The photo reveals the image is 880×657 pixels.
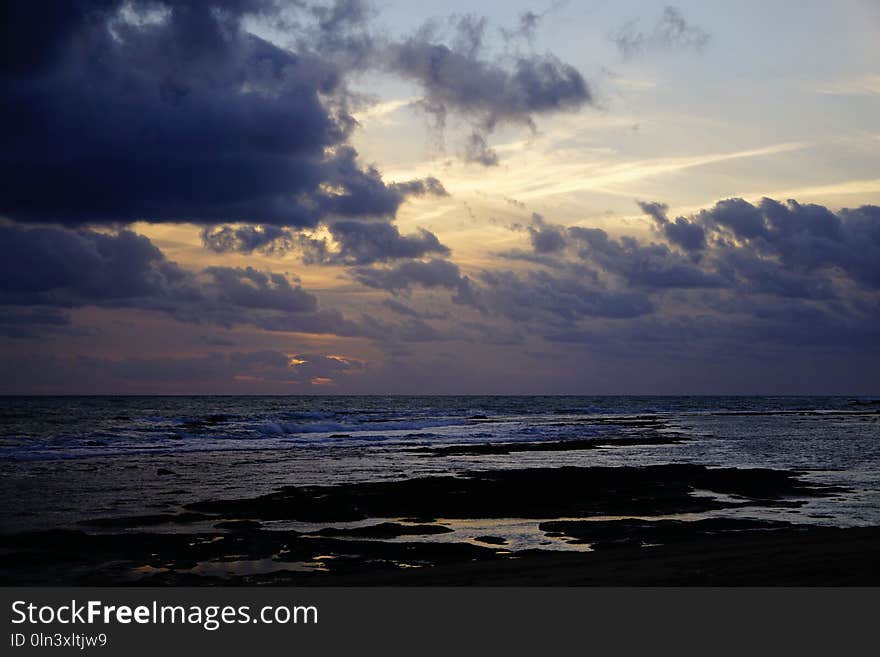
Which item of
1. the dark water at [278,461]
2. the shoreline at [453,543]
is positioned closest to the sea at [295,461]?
the dark water at [278,461]

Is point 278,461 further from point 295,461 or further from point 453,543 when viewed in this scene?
point 453,543

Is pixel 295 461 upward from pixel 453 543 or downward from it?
downward

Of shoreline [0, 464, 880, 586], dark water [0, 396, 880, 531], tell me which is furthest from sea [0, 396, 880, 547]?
shoreline [0, 464, 880, 586]

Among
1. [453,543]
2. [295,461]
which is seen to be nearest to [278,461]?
[295,461]

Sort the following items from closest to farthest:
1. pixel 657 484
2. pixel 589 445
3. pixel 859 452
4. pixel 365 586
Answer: pixel 365 586
pixel 657 484
pixel 859 452
pixel 589 445

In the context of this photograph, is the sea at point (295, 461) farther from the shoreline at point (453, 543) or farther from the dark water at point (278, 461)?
the shoreline at point (453, 543)

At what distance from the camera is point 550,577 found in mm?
9742

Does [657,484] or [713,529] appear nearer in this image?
[713,529]

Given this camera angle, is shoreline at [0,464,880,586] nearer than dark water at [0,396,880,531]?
Yes

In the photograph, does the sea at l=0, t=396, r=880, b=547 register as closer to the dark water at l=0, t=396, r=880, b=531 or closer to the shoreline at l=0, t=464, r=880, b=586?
the dark water at l=0, t=396, r=880, b=531

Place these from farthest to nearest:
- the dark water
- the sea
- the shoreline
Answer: the dark water < the sea < the shoreline

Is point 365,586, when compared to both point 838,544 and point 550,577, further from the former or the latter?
point 838,544
